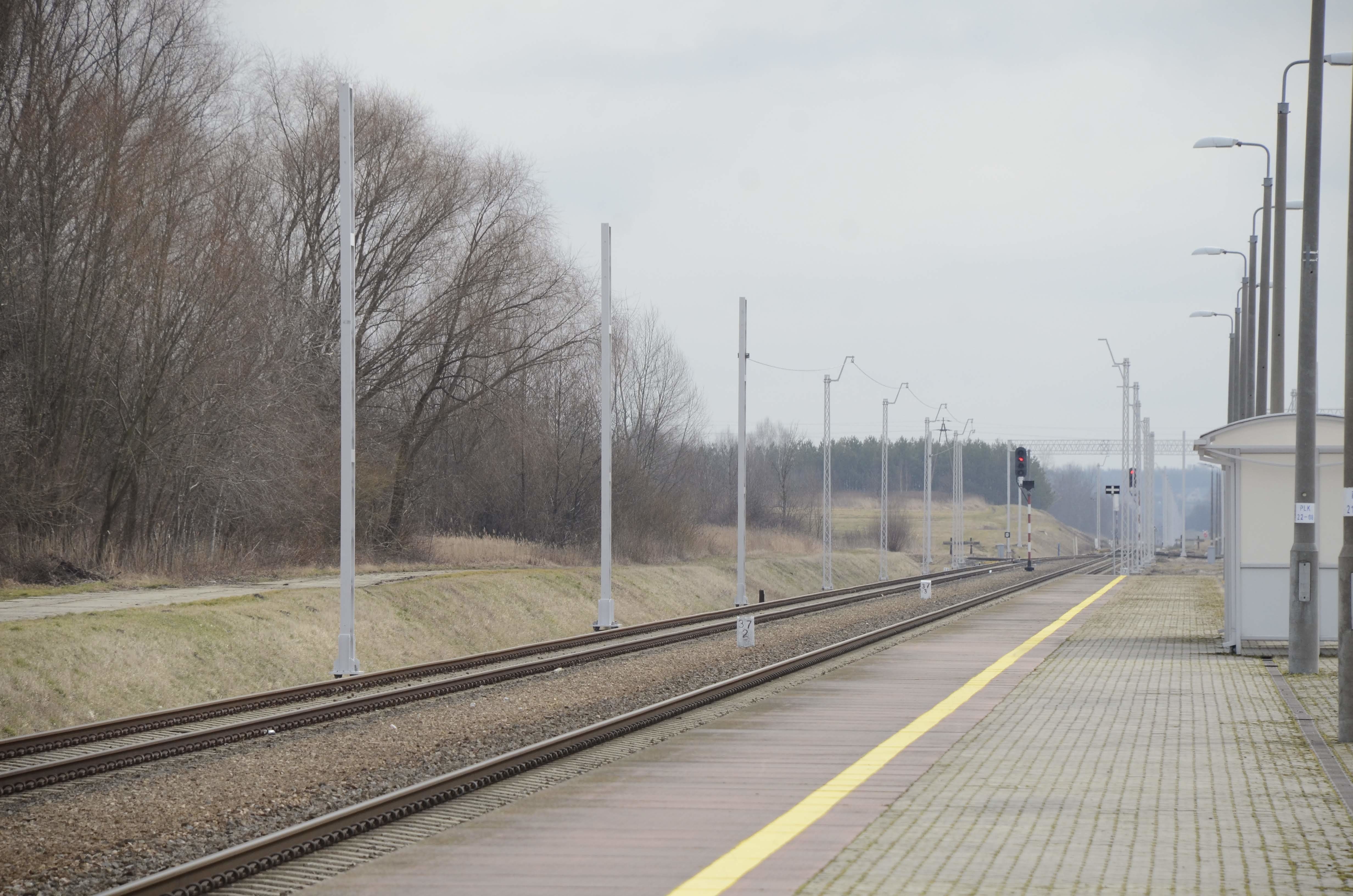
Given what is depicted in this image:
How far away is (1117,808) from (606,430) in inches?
863

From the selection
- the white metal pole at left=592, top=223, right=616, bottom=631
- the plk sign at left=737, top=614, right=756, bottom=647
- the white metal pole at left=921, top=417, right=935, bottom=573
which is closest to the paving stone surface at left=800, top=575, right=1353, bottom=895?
the plk sign at left=737, top=614, right=756, bottom=647

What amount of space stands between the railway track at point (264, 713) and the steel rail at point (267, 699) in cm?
2

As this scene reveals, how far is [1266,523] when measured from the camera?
2217 cm

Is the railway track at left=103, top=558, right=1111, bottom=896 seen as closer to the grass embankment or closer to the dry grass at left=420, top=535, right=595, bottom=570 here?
the grass embankment

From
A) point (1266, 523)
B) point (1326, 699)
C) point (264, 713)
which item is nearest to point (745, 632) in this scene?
point (1266, 523)

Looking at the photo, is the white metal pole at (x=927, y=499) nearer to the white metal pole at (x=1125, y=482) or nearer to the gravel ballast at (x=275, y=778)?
the white metal pole at (x=1125, y=482)

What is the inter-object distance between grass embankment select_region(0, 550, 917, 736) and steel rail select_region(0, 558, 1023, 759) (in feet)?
2.70

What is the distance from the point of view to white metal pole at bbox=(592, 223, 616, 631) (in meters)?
30.8

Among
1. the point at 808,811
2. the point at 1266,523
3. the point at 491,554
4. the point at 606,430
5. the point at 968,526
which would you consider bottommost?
the point at 968,526

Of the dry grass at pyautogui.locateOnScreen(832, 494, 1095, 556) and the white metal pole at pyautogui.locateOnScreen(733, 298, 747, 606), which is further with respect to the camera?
the dry grass at pyautogui.locateOnScreen(832, 494, 1095, 556)

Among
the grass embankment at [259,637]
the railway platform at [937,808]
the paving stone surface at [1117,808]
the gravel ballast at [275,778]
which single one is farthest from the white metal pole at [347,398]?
the paving stone surface at [1117,808]

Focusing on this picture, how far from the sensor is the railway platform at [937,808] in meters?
8.12

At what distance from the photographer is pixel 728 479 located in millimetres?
108188

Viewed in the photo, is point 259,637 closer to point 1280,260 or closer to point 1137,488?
point 1280,260
